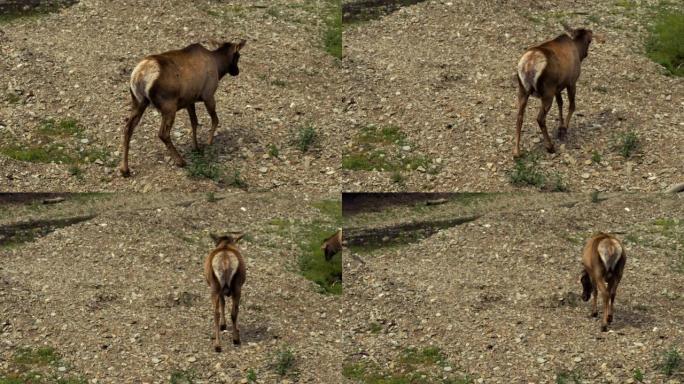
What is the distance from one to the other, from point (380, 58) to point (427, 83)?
1432 mm

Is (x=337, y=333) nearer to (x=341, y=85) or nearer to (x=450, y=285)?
(x=450, y=285)

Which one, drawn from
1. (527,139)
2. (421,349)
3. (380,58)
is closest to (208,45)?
(380,58)

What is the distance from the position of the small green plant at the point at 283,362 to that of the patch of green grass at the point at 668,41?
10918mm

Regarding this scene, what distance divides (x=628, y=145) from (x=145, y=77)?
8.95m

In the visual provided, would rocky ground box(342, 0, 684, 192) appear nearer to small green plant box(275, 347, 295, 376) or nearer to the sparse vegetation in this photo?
small green plant box(275, 347, 295, 376)

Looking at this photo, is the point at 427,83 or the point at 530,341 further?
the point at 427,83

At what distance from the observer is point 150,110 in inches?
1161

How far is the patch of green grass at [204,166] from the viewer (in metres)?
27.3

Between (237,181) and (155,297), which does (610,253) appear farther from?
(155,297)

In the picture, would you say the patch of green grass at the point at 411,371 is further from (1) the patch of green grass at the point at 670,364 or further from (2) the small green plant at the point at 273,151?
(2) the small green plant at the point at 273,151

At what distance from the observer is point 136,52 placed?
31484 millimetres

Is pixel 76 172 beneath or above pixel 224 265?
beneath

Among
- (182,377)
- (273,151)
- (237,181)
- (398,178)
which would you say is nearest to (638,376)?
(398,178)

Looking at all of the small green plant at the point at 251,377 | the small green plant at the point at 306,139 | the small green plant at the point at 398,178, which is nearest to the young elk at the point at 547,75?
the small green plant at the point at 398,178
